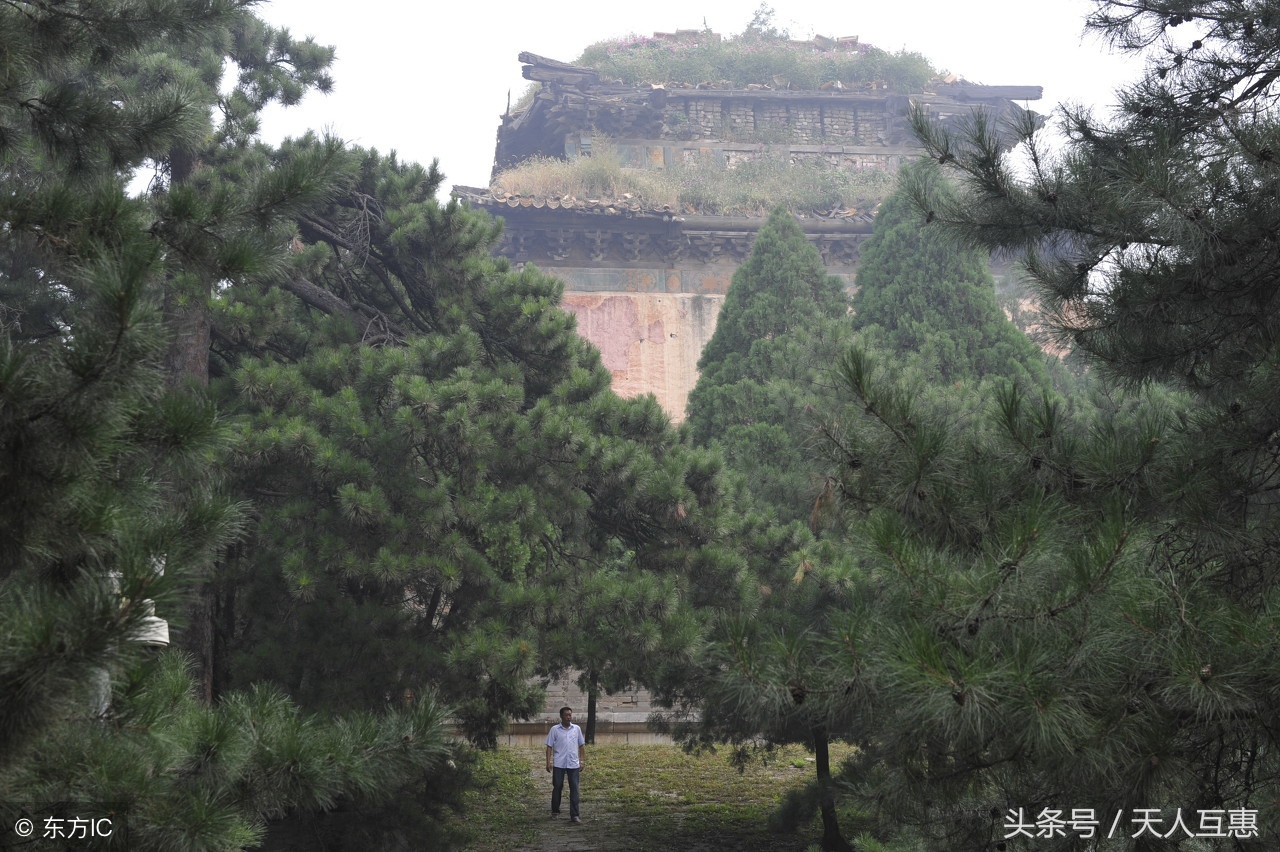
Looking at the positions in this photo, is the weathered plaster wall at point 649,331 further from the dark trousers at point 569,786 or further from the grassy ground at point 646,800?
the dark trousers at point 569,786

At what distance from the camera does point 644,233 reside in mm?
14078

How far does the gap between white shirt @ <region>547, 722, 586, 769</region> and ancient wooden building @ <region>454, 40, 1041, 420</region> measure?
18.4 ft

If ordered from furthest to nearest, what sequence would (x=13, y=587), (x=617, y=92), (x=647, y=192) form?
1. (x=617, y=92)
2. (x=647, y=192)
3. (x=13, y=587)

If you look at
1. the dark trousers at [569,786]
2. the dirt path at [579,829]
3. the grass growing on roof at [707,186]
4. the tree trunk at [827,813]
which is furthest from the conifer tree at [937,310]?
the grass growing on roof at [707,186]

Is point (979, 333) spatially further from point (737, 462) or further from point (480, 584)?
point (480, 584)

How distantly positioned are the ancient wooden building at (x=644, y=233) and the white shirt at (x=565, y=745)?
560 cm

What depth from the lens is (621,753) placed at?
416 inches

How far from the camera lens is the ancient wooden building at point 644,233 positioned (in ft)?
45.1

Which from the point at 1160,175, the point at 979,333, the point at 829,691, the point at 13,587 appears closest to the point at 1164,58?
the point at 1160,175

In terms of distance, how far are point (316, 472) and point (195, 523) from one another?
331 cm

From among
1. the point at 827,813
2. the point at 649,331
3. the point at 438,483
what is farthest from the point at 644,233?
the point at 827,813

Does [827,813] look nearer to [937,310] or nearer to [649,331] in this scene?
[937,310]

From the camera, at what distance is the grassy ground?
7266mm

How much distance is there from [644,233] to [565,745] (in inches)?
310
